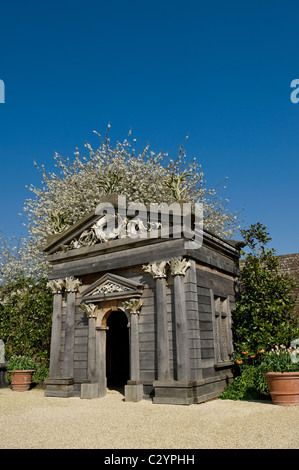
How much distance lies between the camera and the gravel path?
16.4 ft

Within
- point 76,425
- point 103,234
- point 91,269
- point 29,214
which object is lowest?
point 76,425

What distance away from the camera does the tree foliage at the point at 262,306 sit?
10023 mm

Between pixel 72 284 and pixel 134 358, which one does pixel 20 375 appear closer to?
pixel 72 284

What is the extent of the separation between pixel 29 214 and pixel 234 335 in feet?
45.6

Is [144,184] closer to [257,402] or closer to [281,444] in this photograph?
[257,402]

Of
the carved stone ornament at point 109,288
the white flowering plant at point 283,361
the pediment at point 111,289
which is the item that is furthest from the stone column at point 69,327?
the white flowering plant at point 283,361

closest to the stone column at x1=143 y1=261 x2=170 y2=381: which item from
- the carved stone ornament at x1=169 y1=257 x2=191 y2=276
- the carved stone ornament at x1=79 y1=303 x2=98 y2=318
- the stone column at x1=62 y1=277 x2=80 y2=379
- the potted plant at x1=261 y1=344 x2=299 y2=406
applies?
the carved stone ornament at x1=169 y1=257 x2=191 y2=276

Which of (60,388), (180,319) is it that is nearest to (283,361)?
(180,319)

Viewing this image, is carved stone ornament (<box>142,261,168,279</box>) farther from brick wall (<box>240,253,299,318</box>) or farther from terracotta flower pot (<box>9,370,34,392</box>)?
terracotta flower pot (<box>9,370,34,392</box>)

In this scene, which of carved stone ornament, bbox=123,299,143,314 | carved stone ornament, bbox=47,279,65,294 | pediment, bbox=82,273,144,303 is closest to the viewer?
carved stone ornament, bbox=123,299,143,314

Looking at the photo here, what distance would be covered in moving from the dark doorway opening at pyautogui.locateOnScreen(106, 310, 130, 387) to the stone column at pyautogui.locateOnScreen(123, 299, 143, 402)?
347 cm

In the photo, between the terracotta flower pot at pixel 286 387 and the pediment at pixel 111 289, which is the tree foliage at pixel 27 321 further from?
the terracotta flower pot at pixel 286 387
